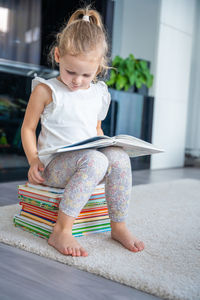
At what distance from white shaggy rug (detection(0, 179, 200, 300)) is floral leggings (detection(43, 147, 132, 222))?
4.9 inches

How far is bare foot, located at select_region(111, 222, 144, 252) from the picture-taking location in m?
1.12

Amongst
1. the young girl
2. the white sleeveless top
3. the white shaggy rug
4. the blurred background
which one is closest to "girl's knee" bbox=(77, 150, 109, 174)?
the young girl

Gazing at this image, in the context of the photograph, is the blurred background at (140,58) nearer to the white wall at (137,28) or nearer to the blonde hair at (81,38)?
the white wall at (137,28)

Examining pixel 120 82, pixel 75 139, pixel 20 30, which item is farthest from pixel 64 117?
pixel 120 82

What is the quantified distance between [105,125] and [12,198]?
120 cm

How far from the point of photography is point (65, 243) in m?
1.06

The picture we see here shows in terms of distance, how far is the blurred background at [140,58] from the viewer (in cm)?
247

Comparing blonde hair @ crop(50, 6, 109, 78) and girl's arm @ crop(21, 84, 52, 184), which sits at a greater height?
blonde hair @ crop(50, 6, 109, 78)

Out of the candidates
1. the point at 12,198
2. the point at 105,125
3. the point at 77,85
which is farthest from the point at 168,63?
the point at 77,85

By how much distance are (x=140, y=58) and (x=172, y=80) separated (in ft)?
1.16

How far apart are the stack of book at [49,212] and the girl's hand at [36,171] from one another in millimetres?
63

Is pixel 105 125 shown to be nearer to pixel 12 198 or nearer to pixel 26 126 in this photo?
pixel 12 198

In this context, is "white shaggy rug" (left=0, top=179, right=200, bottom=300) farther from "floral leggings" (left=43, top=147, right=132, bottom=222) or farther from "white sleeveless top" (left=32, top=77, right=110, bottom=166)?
"white sleeveless top" (left=32, top=77, right=110, bottom=166)

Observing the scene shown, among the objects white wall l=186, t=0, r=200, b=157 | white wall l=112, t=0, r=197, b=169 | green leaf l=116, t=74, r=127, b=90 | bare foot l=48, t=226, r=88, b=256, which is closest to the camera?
bare foot l=48, t=226, r=88, b=256
